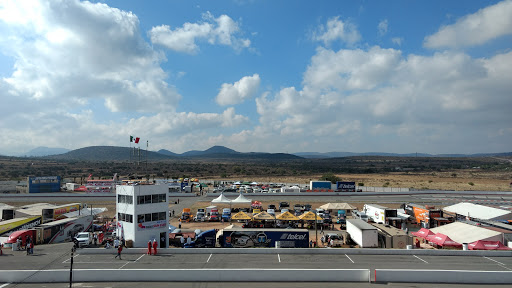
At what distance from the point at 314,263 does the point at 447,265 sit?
31.5 feet

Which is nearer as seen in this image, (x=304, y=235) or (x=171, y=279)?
(x=171, y=279)

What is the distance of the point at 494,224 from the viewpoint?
33.8 meters

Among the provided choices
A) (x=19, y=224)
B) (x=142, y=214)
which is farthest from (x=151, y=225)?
(x=19, y=224)

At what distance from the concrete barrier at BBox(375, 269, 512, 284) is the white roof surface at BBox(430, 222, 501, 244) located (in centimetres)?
836

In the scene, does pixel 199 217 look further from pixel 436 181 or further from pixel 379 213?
pixel 436 181

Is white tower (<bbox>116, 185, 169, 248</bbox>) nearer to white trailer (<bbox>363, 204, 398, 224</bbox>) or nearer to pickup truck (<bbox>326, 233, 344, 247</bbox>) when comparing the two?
pickup truck (<bbox>326, 233, 344, 247</bbox>)

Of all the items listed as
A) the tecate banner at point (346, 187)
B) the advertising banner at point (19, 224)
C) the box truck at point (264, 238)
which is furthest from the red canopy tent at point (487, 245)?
the tecate banner at point (346, 187)

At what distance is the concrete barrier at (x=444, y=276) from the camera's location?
64.8ft

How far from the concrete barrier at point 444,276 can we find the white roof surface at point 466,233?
836 cm

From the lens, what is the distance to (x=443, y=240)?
28344 mm

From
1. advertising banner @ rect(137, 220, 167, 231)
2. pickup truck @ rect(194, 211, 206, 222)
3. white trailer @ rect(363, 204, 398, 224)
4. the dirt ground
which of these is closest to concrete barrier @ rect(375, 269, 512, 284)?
advertising banner @ rect(137, 220, 167, 231)

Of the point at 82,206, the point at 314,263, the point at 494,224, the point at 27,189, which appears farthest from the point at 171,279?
the point at 27,189

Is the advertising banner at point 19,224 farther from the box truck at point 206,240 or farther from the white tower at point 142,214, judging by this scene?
→ the box truck at point 206,240

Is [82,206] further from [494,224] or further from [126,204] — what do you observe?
[494,224]
